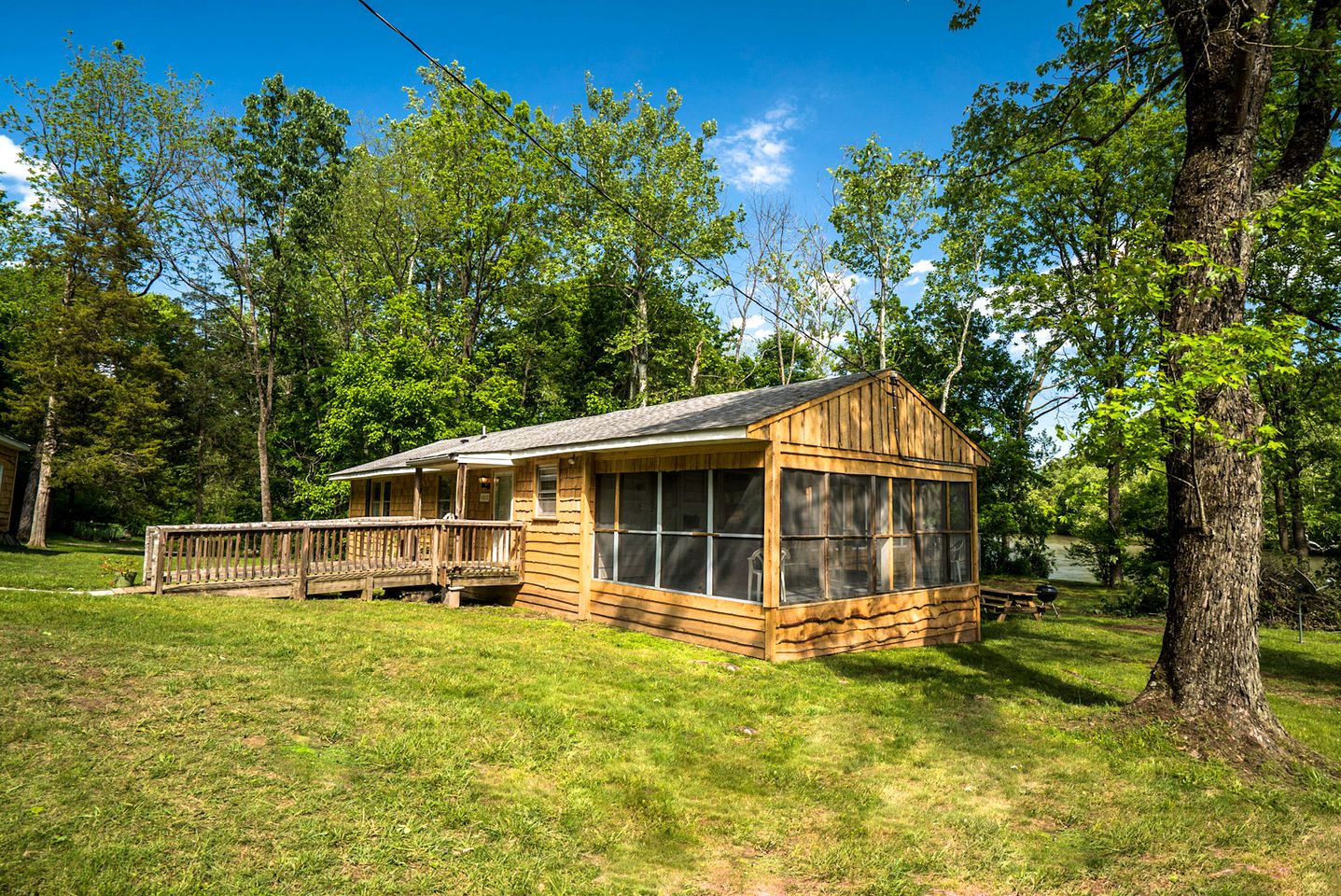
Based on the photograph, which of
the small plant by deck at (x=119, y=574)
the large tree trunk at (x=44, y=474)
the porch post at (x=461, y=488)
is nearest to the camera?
the small plant by deck at (x=119, y=574)

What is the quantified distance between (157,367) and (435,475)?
449 inches

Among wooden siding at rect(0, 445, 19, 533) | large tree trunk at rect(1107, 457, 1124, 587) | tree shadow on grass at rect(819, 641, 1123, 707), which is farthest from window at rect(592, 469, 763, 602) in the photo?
wooden siding at rect(0, 445, 19, 533)

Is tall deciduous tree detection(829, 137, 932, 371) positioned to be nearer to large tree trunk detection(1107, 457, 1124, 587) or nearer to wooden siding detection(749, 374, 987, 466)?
large tree trunk detection(1107, 457, 1124, 587)

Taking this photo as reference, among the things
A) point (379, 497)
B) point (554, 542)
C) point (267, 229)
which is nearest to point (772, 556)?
point (554, 542)

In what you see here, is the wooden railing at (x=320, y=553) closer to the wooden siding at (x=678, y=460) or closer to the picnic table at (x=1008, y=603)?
the wooden siding at (x=678, y=460)

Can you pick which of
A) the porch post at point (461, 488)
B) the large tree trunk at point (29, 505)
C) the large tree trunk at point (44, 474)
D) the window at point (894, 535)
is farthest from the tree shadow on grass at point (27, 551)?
the window at point (894, 535)

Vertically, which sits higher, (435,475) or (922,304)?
(922,304)

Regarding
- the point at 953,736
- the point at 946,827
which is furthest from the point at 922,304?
the point at 946,827

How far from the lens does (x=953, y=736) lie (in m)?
6.25

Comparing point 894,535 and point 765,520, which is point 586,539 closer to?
point 765,520

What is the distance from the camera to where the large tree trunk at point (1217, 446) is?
19.3 feet

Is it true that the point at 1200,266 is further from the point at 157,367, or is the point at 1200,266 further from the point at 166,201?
the point at 166,201

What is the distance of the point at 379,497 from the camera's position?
69.1 feet

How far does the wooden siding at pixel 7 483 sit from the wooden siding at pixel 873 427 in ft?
84.2
